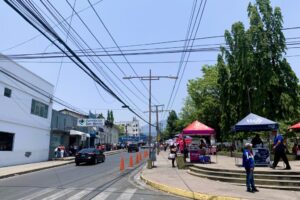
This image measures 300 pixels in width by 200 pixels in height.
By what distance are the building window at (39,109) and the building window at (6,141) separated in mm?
4636

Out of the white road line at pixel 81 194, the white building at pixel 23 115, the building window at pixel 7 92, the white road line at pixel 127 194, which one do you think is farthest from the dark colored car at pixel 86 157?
the white road line at pixel 127 194

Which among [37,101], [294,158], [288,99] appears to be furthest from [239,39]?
[37,101]

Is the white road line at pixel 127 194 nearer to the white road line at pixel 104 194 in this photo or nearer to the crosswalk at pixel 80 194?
the crosswalk at pixel 80 194

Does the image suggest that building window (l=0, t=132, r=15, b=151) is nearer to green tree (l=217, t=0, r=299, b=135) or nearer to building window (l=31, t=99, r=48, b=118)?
building window (l=31, t=99, r=48, b=118)

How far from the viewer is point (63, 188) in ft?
47.3

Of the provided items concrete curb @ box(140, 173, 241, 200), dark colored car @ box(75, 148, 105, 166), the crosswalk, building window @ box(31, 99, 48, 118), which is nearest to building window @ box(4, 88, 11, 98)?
building window @ box(31, 99, 48, 118)

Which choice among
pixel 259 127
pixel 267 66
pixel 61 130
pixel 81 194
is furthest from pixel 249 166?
pixel 61 130

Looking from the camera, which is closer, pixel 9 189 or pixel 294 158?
pixel 9 189

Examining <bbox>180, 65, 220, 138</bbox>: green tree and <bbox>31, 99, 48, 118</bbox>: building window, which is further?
<bbox>180, 65, 220, 138</bbox>: green tree

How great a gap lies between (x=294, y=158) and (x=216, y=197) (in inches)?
573

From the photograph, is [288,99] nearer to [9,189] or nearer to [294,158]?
[294,158]

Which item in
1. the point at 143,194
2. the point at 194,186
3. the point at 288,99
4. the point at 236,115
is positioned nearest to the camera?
the point at 143,194

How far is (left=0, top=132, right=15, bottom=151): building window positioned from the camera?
2734cm

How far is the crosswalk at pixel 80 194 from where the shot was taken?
11.8 metres
